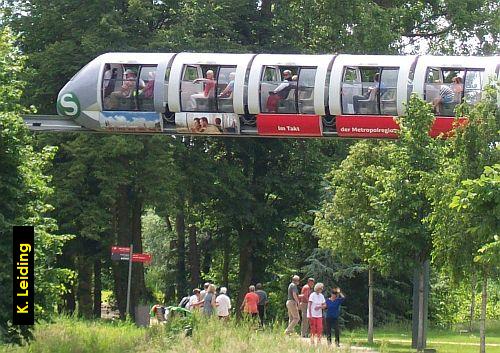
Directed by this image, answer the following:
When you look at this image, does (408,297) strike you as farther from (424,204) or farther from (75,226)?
(424,204)

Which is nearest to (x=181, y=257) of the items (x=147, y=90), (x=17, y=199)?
(x=147, y=90)

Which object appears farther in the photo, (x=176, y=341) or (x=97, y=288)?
(x=97, y=288)

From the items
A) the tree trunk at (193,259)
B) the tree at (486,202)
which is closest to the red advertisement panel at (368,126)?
the tree at (486,202)

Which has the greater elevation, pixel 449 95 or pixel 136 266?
pixel 449 95

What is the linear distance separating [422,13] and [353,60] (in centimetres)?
1884

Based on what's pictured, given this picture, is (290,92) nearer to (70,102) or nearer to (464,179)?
(70,102)

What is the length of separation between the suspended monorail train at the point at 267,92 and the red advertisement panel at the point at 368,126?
0.09 ft

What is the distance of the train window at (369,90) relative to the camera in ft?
112

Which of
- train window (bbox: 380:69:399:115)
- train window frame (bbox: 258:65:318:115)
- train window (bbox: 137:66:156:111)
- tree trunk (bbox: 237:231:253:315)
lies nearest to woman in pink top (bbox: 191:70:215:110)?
train window (bbox: 137:66:156:111)

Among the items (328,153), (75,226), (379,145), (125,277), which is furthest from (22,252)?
(328,153)

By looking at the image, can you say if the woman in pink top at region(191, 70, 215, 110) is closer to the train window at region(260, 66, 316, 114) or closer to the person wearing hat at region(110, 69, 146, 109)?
the train window at region(260, 66, 316, 114)

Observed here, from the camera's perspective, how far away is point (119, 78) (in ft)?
119

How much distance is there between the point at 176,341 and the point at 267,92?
11588 millimetres

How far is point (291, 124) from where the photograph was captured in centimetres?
3500
